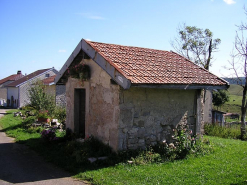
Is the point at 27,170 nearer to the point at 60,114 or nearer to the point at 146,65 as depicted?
the point at 146,65

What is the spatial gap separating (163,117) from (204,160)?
64.7 inches

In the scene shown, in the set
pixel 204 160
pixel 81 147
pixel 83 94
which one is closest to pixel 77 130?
pixel 83 94

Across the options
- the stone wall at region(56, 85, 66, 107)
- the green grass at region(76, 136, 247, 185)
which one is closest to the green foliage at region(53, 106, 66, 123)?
the stone wall at region(56, 85, 66, 107)

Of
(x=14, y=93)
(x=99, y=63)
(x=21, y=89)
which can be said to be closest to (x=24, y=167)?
(x=99, y=63)

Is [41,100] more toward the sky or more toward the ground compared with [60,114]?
more toward the sky

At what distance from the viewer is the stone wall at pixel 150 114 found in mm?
6699

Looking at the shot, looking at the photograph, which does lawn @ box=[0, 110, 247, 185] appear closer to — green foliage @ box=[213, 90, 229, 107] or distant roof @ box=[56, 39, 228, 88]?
distant roof @ box=[56, 39, 228, 88]

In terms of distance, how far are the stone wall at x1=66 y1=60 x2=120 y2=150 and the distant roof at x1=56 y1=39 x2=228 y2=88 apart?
53cm

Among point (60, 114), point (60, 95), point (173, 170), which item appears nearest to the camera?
point (173, 170)

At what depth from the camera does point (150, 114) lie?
7113mm

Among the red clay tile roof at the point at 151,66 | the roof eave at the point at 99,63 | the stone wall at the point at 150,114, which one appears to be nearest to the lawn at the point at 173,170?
the stone wall at the point at 150,114

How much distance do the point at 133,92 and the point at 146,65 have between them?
3.86 feet

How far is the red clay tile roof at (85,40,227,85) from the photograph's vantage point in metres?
6.65

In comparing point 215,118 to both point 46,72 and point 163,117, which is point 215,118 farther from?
point 46,72
